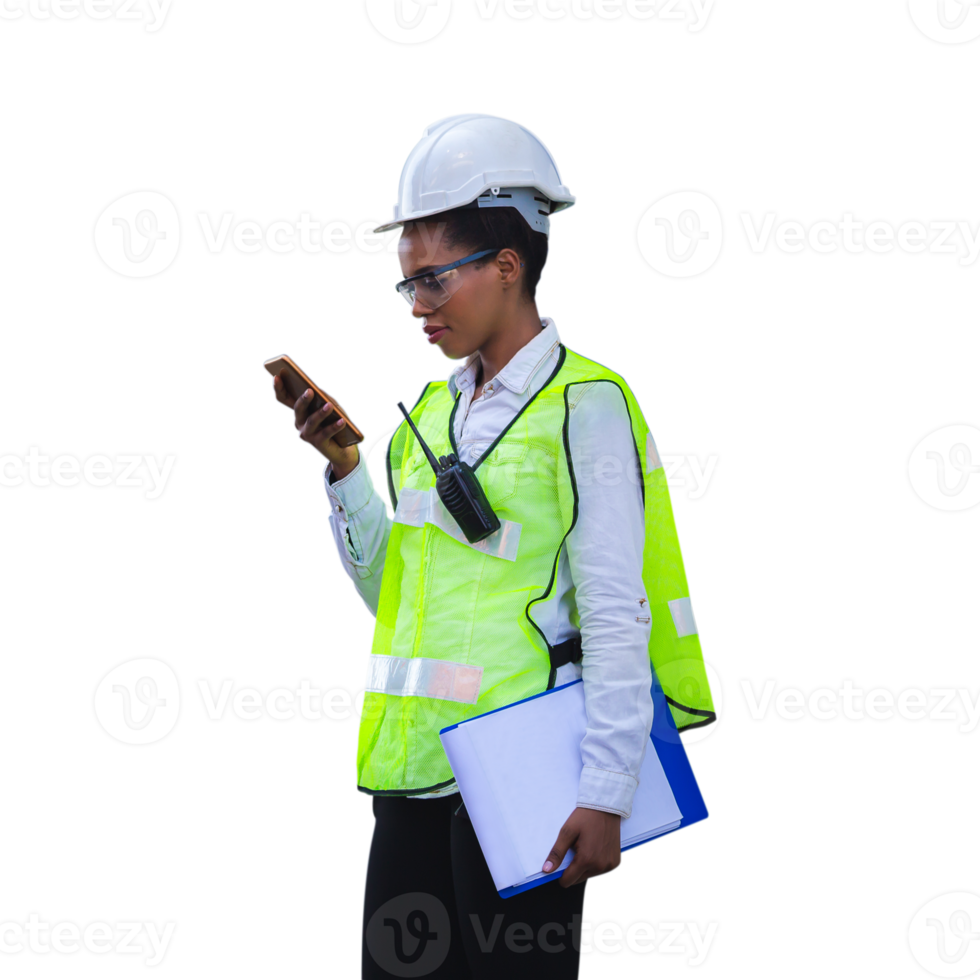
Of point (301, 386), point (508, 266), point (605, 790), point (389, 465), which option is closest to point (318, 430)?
point (301, 386)

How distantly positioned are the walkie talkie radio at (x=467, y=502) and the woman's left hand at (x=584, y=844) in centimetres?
69

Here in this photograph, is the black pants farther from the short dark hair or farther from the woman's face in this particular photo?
the short dark hair

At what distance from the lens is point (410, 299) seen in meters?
2.99

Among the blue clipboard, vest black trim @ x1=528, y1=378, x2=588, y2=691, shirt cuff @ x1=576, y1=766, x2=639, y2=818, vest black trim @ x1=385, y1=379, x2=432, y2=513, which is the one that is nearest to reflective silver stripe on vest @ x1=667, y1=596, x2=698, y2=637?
the blue clipboard

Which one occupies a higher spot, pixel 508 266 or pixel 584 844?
pixel 508 266

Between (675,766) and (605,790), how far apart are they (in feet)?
0.87

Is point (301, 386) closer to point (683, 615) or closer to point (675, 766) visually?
point (683, 615)

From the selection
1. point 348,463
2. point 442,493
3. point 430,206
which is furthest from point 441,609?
point 430,206

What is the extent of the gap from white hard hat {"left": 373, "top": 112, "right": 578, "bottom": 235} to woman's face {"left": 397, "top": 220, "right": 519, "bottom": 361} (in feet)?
0.22

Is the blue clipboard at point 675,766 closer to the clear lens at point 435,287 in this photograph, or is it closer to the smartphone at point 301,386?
the smartphone at point 301,386

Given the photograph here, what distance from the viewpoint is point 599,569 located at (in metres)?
2.77

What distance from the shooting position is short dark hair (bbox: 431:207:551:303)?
9.59ft

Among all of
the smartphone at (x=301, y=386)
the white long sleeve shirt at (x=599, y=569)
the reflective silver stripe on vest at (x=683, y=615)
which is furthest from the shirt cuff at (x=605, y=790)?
the smartphone at (x=301, y=386)

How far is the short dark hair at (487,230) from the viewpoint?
2.92 m
